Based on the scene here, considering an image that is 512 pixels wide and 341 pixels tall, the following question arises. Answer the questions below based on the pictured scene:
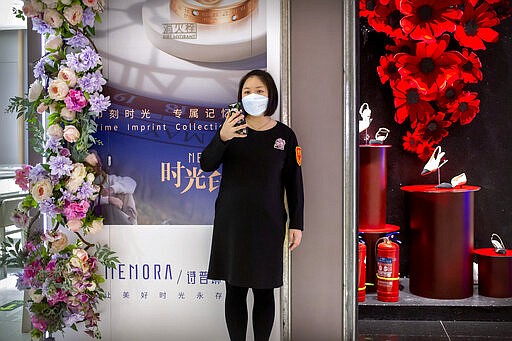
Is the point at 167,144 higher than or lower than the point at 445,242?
higher

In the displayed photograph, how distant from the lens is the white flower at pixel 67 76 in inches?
119

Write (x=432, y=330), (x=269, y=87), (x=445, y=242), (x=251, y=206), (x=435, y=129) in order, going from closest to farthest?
(x=251, y=206), (x=269, y=87), (x=432, y=330), (x=445, y=242), (x=435, y=129)

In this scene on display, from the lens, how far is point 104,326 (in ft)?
10.9

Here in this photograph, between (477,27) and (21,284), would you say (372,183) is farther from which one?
(21,284)

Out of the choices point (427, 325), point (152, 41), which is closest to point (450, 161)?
point (427, 325)

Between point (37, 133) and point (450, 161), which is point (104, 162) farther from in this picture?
point (450, 161)

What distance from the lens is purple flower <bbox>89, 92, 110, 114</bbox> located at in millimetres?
3076

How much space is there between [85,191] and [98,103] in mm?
483

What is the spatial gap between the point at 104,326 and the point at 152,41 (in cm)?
168

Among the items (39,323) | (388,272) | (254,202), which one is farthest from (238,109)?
(388,272)

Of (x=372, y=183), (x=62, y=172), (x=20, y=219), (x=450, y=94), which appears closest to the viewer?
(x=62, y=172)

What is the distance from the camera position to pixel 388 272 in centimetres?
411

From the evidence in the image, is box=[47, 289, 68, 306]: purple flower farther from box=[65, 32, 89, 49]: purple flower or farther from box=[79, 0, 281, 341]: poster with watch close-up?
box=[65, 32, 89, 49]: purple flower

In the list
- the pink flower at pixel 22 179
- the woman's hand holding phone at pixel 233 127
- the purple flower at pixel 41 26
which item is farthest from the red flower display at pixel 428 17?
the pink flower at pixel 22 179
